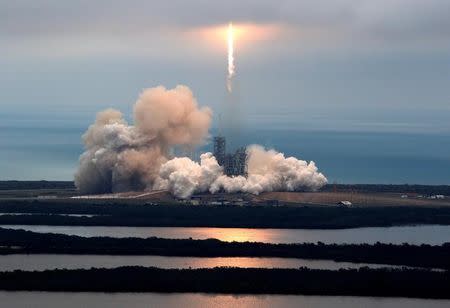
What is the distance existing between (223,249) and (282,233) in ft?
37.2

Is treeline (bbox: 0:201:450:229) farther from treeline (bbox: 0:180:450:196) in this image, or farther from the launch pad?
treeline (bbox: 0:180:450:196)

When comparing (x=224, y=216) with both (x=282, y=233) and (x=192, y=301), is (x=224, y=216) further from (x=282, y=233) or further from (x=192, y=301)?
(x=192, y=301)

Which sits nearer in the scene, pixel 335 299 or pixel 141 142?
pixel 335 299

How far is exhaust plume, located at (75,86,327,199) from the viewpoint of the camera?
4589 inches

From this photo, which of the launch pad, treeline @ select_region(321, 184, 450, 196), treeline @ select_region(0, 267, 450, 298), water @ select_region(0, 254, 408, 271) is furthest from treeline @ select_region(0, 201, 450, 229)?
treeline @ select_region(0, 267, 450, 298)

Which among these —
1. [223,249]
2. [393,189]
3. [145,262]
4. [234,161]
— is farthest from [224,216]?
[393,189]

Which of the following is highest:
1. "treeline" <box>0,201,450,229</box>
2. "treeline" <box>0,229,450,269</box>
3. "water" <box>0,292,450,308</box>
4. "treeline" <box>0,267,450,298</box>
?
"treeline" <box>0,201,450,229</box>

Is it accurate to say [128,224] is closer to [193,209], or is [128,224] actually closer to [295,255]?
[193,209]

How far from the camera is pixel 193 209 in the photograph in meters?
109

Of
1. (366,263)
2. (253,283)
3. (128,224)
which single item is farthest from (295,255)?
(128,224)

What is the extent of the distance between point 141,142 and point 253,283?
43.1m

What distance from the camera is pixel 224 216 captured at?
10581cm

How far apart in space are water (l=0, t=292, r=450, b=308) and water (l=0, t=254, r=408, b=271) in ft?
26.6

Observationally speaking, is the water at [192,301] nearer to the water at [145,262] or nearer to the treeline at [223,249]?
the water at [145,262]
